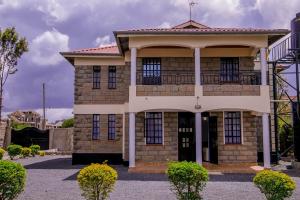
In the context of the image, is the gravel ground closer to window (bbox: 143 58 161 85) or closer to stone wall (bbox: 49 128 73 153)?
window (bbox: 143 58 161 85)

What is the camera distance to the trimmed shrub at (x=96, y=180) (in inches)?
337

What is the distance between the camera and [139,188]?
504 inches

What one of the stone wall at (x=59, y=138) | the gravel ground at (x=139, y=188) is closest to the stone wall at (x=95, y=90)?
the gravel ground at (x=139, y=188)

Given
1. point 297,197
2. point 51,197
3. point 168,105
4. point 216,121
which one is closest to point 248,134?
point 216,121

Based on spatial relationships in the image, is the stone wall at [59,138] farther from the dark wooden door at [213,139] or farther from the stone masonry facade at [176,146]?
the dark wooden door at [213,139]

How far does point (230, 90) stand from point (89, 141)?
8.89 m

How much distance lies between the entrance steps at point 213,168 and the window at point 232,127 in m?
1.31

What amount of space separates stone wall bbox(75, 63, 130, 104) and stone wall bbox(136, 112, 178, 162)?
2.99 metres

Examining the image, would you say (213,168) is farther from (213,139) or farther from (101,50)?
(101,50)

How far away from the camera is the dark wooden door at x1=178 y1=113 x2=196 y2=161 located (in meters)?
19.6

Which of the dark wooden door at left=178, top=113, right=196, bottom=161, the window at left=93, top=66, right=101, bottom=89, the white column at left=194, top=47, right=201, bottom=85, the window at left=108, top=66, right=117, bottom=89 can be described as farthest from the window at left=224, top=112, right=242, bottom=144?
the window at left=93, top=66, right=101, bottom=89

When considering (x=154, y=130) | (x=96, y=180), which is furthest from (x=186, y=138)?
(x=96, y=180)

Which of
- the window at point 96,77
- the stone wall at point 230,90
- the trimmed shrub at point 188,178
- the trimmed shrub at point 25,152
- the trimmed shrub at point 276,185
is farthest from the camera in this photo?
the trimmed shrub at point 25,152

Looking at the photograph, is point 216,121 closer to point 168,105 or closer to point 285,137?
point 168,105
